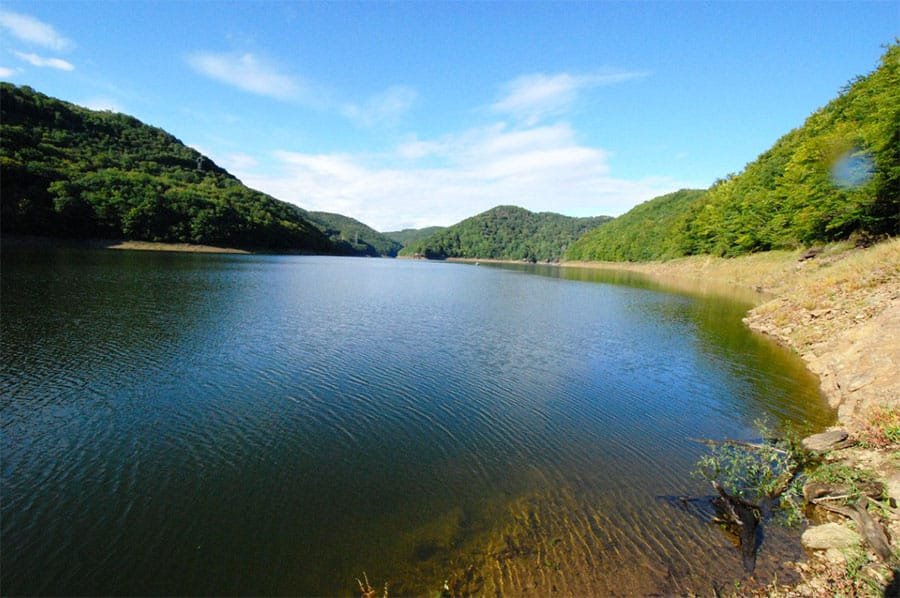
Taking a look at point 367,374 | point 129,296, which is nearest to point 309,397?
point 367,374

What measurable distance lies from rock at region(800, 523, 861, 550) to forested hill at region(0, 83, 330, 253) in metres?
99.6

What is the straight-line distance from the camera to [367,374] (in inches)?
597

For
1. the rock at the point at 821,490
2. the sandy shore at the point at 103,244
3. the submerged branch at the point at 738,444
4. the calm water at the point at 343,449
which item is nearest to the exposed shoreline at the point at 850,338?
the rock at the point at 821,490

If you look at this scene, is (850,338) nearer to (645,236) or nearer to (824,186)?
(824,186)

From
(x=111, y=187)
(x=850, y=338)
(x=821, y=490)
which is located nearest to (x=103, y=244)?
(x=111, y=187)

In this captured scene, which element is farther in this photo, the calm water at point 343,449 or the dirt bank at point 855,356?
the calm water at point 343,449

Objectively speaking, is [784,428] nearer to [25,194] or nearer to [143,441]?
[143,441]

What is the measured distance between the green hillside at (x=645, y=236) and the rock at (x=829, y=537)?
10235 centimetres

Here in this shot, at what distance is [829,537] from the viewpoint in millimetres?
6508

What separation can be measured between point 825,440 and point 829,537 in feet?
14.2

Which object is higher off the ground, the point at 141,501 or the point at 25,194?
the point at 25,194

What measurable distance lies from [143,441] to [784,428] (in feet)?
57.3

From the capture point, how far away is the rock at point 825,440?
371 inches

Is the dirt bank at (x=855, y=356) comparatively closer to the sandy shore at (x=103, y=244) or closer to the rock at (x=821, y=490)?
the rock at (x=821, y=490)
